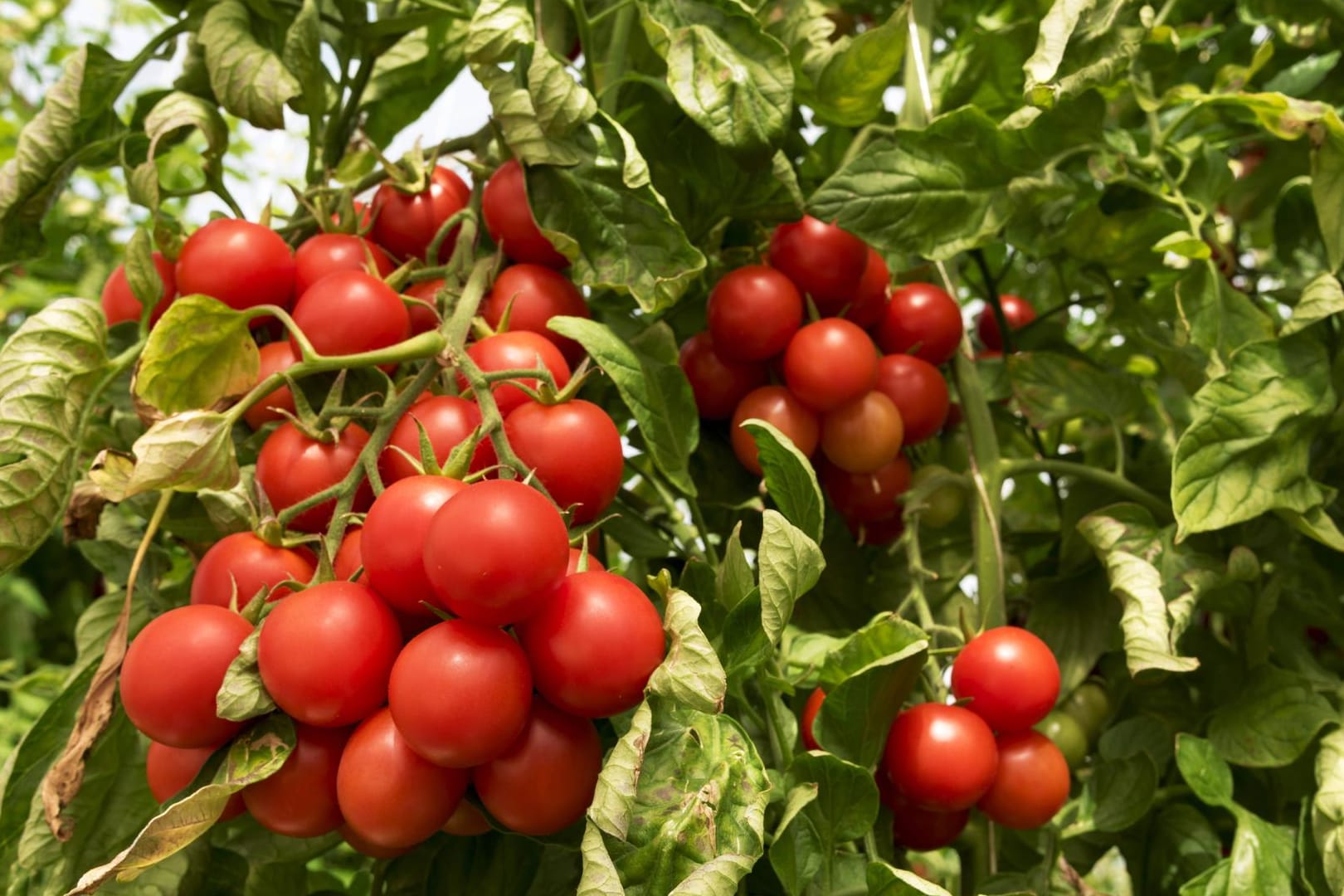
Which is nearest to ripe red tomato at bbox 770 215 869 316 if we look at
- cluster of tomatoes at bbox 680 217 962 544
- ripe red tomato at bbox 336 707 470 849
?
cluster of tomatoes at bbox 680 217 962 544

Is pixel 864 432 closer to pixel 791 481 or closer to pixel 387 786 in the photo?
pixel 791 481

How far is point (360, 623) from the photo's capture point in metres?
0.39

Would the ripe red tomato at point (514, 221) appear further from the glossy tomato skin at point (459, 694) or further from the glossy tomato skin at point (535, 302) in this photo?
the glossy tomato skin at point (459, 694)

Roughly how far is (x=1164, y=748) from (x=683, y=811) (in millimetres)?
353

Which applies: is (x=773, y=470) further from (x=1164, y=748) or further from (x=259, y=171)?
(x=259, y=171)

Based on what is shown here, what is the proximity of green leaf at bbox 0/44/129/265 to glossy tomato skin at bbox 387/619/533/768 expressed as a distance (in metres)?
0.40

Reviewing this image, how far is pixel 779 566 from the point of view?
0.41 meters

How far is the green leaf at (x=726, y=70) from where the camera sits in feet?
1.69

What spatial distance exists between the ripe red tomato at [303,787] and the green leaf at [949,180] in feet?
1.13

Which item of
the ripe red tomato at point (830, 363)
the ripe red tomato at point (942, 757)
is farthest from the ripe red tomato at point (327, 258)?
the ripe red tomato at point (942, 757)

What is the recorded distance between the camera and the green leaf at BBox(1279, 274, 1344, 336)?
549 millimetres

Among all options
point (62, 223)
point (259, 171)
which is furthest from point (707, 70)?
point (259, 171)

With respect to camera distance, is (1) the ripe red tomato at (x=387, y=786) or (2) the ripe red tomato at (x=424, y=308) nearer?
(1) the ripe red tomato at (x=387, y=786)

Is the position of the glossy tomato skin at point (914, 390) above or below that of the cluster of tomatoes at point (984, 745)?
above
